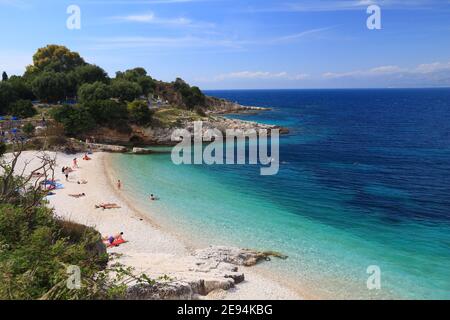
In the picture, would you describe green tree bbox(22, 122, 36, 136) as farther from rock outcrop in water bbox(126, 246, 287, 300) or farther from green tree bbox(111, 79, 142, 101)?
rock outcrop in water bbox(126, 246, 287, 300)

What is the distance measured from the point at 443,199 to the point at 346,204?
359 inches

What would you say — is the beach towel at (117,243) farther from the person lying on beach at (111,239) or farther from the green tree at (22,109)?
the green tree at (22,109)

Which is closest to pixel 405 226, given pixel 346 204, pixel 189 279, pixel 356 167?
pixel 346 204

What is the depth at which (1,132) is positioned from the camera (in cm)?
4731

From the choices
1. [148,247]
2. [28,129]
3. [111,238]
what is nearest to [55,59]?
[28,129]

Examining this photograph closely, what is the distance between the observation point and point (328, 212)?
29.4 m

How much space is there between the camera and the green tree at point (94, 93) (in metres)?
65.2

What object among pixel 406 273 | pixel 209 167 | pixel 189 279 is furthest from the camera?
pixel 209 167

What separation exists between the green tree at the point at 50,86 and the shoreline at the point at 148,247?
38.9 m

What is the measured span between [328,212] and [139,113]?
41408mm

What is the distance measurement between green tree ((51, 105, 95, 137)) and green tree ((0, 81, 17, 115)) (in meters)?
14.5

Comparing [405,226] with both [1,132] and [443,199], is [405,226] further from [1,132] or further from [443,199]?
[1,132]

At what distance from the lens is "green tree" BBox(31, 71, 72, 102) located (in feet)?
228

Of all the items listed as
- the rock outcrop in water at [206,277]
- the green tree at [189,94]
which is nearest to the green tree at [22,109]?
the green tree at [189,94]
